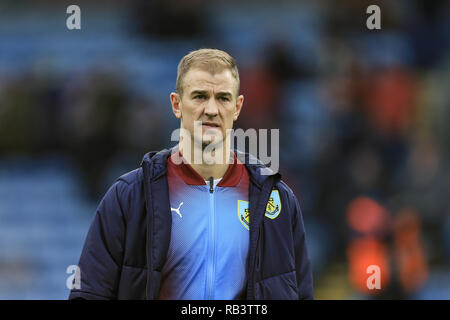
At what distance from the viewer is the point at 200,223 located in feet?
9.83

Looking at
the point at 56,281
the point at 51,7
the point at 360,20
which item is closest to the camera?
the point at 56,281

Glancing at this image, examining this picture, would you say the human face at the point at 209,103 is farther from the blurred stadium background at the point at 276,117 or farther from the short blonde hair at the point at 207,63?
the blurred stadium background at the point at 276,117

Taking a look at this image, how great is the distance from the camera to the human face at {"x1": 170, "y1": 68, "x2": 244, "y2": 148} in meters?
3.02

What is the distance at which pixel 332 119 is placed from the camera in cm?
882

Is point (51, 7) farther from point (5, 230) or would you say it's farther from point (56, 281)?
point (56, 281)

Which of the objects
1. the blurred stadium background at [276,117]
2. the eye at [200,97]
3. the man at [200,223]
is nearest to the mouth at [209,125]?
the man at [200,223]

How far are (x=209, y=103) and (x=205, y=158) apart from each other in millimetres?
245

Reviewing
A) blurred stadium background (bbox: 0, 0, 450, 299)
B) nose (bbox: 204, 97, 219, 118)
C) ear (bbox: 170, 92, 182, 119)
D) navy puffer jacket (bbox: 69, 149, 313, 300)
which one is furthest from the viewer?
blurred stadium background (bbox: 0, 0, 450, 299)

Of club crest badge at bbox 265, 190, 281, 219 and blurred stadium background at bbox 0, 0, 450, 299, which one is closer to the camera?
club crest badge at bbox 265, 190, 281, 219

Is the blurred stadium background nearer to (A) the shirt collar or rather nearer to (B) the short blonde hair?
(A) the shirt collar

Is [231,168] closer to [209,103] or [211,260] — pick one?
[209,103]

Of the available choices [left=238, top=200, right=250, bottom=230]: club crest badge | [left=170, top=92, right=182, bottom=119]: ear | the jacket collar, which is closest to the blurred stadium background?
the jacket collar
